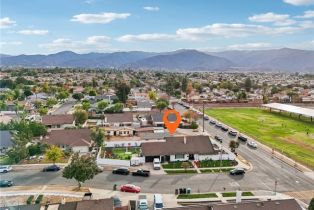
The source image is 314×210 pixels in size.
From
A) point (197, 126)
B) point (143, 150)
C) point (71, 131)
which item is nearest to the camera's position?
point (143, 150)

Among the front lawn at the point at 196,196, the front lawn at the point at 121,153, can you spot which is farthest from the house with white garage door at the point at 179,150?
the front lawn at the point at 196,196

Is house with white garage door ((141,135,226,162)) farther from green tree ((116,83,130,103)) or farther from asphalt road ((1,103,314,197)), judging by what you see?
green tree ((116,83,130,103))

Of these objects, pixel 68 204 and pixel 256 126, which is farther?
pixel 256 126

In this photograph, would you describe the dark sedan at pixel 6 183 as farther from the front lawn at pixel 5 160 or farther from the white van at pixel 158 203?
the white van at pixel 158 203

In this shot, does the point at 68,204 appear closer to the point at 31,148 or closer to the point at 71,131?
the point at 31,148

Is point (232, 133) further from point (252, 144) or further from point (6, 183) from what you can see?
point (6, 183)

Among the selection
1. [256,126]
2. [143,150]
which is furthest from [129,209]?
[256,126]

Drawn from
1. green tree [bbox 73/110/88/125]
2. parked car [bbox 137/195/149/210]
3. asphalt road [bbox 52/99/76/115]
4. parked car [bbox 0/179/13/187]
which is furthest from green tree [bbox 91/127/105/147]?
asphalt road [bbox 52/99/76/115]
